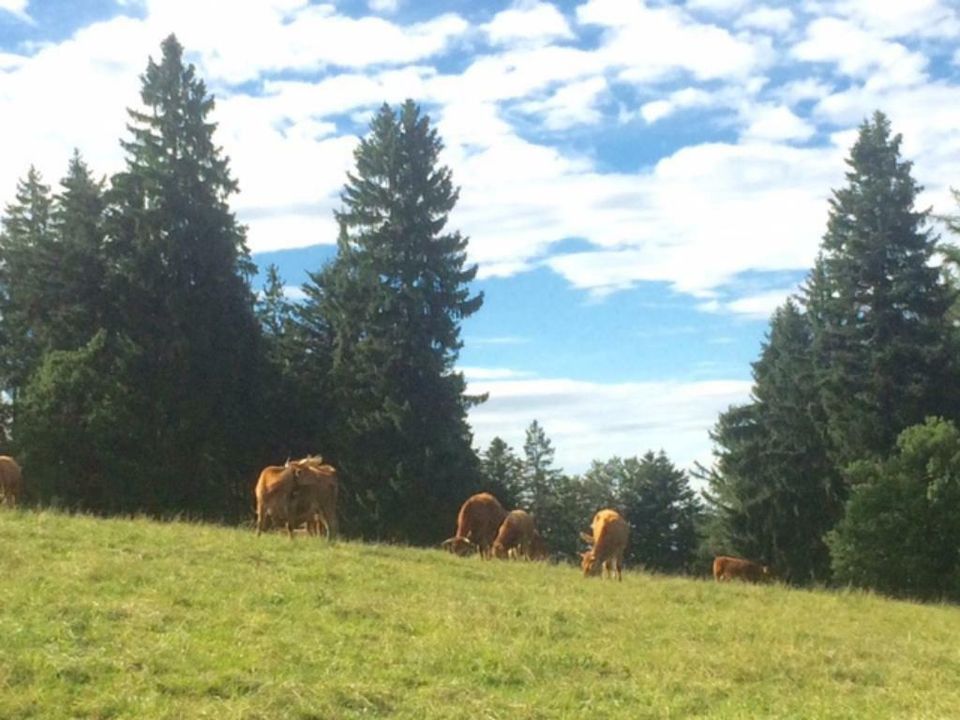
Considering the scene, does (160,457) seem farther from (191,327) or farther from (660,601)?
(660,601)

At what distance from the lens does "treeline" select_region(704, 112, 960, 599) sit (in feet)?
111

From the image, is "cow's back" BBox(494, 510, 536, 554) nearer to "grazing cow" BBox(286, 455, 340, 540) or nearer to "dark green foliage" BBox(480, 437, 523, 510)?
"grazing cow" BBox(286, 455, 340, 540)

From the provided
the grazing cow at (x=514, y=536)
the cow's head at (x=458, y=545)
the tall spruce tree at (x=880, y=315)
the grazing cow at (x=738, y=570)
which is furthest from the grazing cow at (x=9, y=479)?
the tall spruce tree at (x=880, y=315)

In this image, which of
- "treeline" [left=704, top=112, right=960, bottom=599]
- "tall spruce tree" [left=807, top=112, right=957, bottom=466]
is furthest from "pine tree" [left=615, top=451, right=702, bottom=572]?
"tall spruce tree" [left=807, top=112, right=957, bottom=466]

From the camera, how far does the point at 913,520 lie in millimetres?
33938

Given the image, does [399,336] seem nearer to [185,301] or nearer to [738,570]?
[185,301]

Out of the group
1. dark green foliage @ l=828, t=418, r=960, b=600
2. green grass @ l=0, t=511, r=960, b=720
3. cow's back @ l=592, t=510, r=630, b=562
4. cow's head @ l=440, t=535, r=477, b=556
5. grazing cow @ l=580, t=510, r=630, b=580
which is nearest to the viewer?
green grass @ l=0, t=511, r=960, b=720

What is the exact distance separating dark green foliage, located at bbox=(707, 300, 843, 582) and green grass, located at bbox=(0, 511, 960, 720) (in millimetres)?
26584

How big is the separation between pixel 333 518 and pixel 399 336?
18494mm

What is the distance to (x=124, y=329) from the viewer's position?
38938 millimetres

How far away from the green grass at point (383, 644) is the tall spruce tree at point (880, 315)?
22.8 metres

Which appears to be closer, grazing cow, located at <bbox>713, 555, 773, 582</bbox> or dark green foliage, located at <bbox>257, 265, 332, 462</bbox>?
grazing cow, located at <bbox>713, 555, 773, 582</bbox>

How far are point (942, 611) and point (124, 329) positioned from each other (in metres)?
27.1

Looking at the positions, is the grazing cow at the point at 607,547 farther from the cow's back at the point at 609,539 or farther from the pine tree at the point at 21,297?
the pine tree at the point at 21,297
